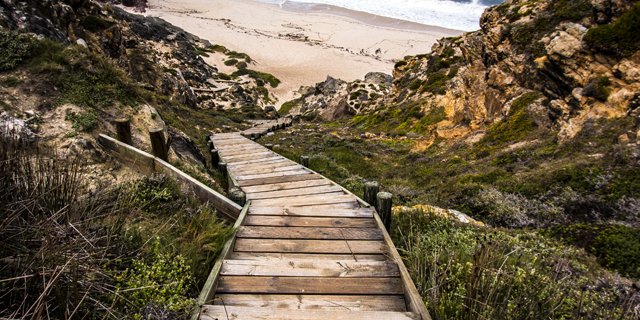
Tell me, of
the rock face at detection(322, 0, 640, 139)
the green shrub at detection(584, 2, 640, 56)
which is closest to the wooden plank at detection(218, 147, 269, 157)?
the rock face at detection(322, 0, 640, 139)

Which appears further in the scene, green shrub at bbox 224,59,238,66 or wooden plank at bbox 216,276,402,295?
green shrub at bbox 224,59,238,66

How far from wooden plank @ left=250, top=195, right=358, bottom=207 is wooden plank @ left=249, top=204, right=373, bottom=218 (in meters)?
0.27

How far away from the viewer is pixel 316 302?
260 cm

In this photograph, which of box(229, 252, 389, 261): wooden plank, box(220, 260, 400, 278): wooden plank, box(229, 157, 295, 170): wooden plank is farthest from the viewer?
box(229, 157, 295, 170): wooden plank

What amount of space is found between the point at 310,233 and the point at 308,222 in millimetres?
308

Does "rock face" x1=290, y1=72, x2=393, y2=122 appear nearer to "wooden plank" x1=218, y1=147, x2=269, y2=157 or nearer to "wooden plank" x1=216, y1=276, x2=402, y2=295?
"wooden plank" x1=218, y1=147, x2=269, y2=157

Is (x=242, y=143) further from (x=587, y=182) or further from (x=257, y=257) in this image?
(x=587, y=182)

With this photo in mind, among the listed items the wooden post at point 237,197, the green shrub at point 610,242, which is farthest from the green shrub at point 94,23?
the green shrub at point 610,242

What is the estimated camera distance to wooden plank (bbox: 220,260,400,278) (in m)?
2.95

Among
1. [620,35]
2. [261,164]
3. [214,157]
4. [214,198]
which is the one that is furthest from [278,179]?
[620,35]

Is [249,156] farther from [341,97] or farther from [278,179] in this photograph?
[341,97]

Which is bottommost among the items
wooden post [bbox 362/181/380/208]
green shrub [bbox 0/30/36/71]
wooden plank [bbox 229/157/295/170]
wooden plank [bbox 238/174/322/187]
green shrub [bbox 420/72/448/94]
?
wooden plank [bbox 229/157/295/170]

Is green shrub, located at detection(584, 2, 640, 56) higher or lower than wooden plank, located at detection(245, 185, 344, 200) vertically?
higher

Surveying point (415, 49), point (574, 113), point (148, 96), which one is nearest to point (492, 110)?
point (574, 113)
